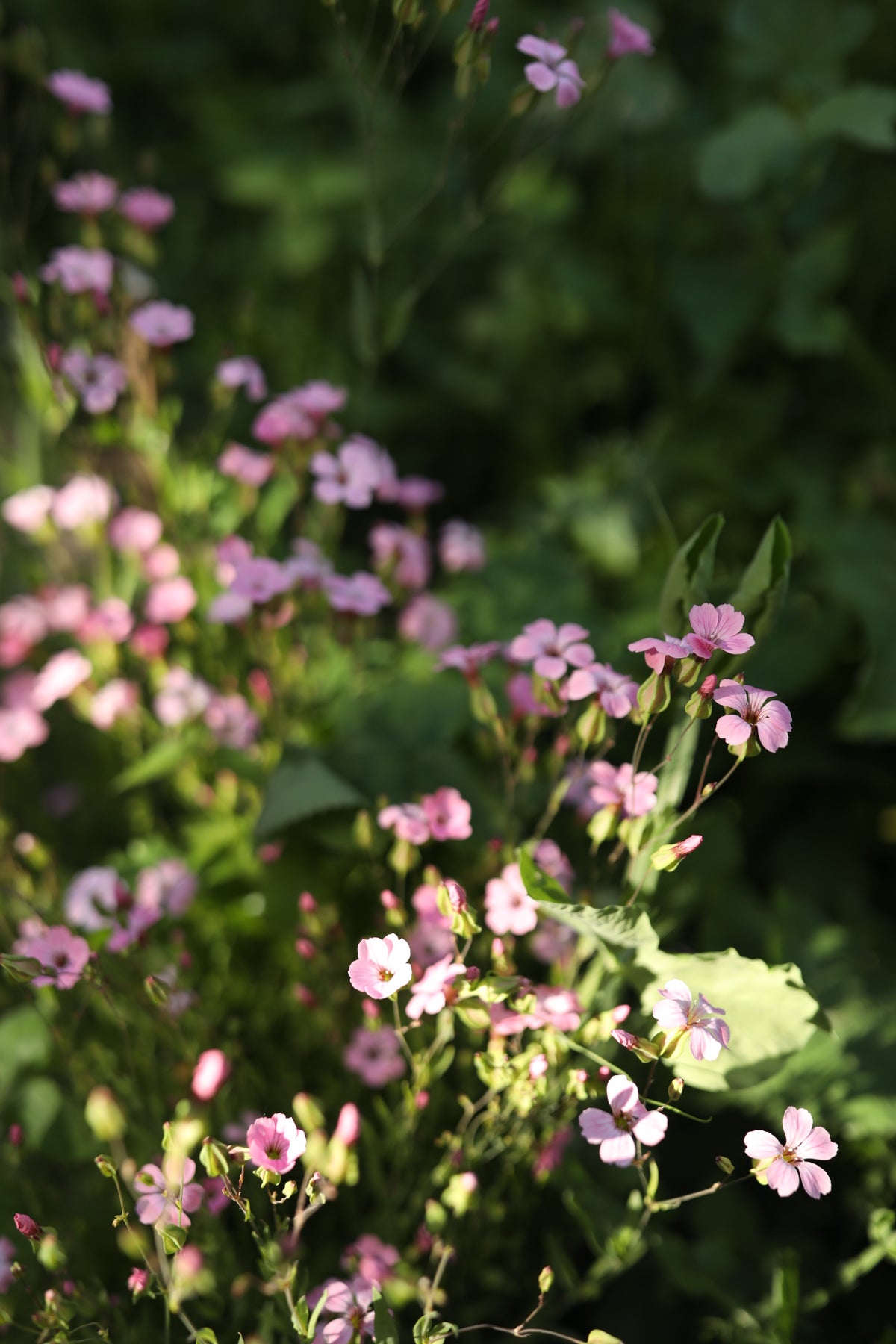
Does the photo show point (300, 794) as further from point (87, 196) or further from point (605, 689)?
point (87, 196)

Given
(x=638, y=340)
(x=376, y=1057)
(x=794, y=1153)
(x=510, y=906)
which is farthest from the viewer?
(x=638, y=340)

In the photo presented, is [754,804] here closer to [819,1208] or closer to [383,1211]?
[819,1208]

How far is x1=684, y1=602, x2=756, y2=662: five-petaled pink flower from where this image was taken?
2.37ft

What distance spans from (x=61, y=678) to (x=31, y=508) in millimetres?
243

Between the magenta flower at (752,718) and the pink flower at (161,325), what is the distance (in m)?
0.84

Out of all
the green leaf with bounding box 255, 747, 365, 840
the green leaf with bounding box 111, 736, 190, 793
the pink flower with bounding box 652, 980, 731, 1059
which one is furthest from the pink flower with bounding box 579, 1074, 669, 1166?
the green leaf with bounding box 111, 736, 190, 793

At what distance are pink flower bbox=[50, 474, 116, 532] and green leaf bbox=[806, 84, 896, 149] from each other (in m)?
1.02

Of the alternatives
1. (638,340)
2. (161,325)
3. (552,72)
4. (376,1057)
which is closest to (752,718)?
(376,1057)

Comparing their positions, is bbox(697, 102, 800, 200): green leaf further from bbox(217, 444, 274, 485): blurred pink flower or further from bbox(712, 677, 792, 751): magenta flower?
bbox(712, 677, 792, 751): magenta flower

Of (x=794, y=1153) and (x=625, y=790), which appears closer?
(x=794, y=1153)

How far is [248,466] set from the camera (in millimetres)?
1312

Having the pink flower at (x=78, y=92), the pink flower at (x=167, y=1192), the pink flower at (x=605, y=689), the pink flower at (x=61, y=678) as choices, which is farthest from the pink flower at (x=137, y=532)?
the pink flower at (x=167, y=1192)

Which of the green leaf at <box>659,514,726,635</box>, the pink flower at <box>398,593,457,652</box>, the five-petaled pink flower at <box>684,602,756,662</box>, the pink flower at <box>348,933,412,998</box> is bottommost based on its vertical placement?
the pink flower at <box>398,593,457,652</box>

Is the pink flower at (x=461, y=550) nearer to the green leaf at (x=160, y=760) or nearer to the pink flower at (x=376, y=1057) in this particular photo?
→ the green leaf at (x=160, y=760)
